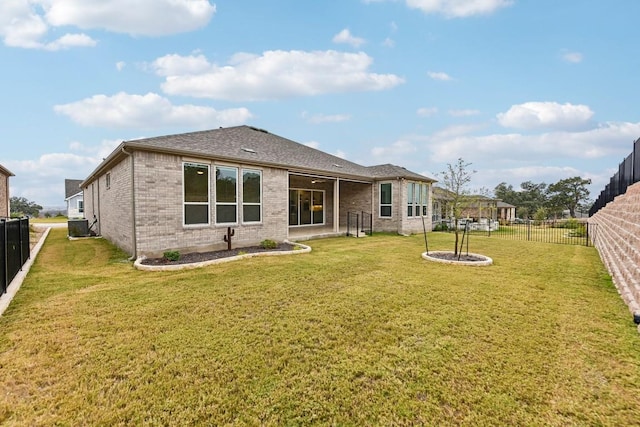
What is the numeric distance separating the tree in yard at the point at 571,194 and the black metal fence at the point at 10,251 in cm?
6208

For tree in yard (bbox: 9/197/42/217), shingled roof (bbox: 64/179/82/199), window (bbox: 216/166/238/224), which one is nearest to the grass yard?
window (bbox: 216/166/238/224)

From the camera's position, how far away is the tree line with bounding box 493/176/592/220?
4675 cm

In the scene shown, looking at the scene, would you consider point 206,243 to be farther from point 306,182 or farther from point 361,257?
point 306,182

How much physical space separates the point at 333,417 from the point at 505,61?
17.4 metres

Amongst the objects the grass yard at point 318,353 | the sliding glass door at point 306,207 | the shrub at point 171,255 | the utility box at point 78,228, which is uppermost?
the sliding glass door at point 306,207

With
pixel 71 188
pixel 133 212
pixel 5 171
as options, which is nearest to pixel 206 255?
pixel 133 212

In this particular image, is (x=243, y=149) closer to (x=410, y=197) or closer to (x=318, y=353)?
(x=318, y=353)

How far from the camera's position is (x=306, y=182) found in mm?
16656

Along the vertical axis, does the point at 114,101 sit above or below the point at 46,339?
above

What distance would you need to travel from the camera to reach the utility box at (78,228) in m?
13.9

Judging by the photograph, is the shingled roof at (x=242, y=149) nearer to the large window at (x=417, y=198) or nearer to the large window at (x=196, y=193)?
the large window at (x=196, y=193)

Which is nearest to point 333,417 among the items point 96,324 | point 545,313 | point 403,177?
point 96,324

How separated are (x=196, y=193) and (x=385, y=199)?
10696 mm

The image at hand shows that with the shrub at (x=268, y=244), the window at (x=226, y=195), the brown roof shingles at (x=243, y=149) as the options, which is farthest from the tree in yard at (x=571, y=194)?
the window at (x=226, y=195)
